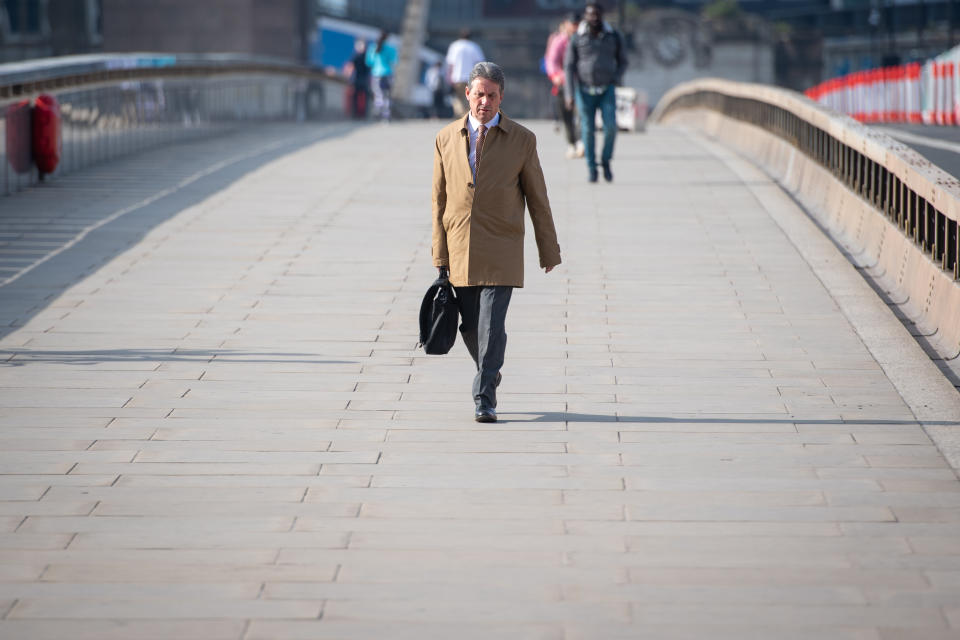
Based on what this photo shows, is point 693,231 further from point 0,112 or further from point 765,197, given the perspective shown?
point 0,112

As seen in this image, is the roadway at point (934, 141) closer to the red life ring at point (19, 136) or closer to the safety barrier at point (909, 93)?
the safety barrier at point (909, 93)

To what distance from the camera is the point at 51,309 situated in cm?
980

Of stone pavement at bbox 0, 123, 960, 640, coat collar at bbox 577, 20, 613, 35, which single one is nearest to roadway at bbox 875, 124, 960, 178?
coat collar at bbox 577, 20, 613, 35

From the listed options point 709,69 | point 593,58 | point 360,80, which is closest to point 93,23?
point 360,80

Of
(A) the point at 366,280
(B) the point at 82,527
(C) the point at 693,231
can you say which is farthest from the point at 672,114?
(B) the point at 82,527

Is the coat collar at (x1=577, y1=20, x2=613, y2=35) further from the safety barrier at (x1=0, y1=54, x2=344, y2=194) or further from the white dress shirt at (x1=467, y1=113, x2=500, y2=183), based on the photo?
the white dress shirt at (x1=467, y1=113, x2=500, y2=183)

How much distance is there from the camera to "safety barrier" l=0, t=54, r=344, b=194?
1582 cm

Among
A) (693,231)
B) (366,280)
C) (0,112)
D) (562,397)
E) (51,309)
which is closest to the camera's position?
(562,397)

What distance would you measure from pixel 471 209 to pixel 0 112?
9.12 meters

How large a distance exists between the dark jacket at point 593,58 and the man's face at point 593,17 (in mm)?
67

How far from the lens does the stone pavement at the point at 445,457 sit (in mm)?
4586

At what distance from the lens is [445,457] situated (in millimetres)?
6309

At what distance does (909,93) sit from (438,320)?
2615 centimetres

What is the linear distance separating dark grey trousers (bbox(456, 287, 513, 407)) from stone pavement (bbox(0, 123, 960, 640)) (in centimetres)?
17
